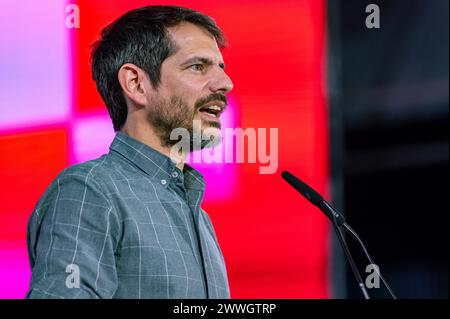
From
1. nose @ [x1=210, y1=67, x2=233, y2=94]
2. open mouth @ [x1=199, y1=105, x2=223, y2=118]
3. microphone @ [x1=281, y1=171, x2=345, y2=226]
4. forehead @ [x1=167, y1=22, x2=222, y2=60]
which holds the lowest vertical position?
microphone @ [x1=281, y1=171, x2=345, y2=226]

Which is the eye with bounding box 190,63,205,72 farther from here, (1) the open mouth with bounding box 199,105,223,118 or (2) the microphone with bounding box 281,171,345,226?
(2) the microphone with bounding box 281,171,345,226

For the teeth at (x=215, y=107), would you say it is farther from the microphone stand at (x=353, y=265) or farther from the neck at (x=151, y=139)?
the microphone stand at (x=353, y=265)

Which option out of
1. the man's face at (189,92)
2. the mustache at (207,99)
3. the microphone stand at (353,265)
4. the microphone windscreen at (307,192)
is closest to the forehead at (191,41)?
the man's face at (189,92)

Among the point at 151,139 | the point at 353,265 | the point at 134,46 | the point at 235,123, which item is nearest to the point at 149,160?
the point at 151,139

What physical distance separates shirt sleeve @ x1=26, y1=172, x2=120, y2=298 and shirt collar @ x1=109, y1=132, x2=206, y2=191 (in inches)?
7.2

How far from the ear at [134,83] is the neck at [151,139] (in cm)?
6

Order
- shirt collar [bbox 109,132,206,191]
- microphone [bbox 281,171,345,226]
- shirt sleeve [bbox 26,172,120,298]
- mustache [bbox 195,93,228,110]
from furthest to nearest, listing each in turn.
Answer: mustache [bbox 195,93,228,110]
shirt collar [bbox 109,132,206,191]
microphone [bbox 281,171,345,226]
shirt sleeve [bbox 26,172,120,298]

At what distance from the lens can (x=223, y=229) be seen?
2396mm

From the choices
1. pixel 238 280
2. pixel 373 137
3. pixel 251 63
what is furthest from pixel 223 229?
pixel 373 137

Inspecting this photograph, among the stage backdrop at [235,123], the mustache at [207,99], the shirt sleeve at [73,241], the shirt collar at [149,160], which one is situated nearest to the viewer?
the shirt sleeve at [73,241]

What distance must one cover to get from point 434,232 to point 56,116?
156 cm

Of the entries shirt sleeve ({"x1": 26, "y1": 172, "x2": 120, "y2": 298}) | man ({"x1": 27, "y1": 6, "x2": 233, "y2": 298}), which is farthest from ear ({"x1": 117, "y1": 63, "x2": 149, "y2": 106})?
shirt sleeve ({"x1": 26, "y1": 172, "x2": 120, "y2": 298})

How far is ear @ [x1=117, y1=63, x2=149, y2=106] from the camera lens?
1.62m

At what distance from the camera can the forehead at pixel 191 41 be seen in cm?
165
